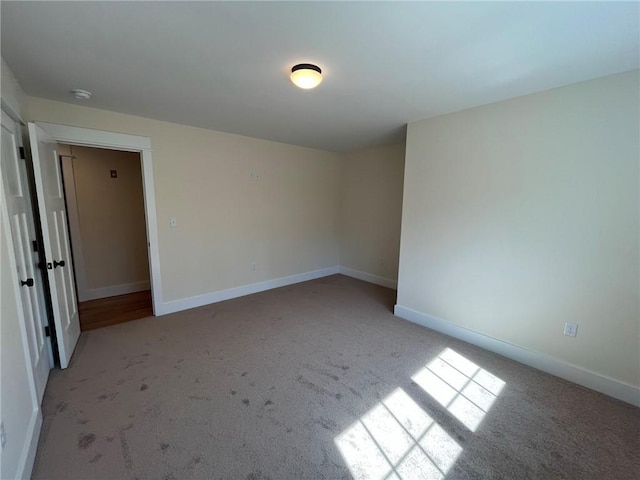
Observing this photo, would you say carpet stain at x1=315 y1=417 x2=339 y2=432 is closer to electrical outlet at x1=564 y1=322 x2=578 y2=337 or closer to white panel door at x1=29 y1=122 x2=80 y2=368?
electrical outlet at x1=564 y1=322 x2=578 y2=337

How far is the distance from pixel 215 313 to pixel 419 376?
8.19ft

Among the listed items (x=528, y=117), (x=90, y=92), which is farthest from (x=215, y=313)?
(x=528, y=117)

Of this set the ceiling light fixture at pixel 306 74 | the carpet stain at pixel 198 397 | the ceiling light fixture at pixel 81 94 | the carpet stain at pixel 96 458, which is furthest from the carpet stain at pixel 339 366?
the ceiling light fixture at pixel 81 94

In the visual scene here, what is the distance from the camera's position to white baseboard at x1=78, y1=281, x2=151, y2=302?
3969 millimetres

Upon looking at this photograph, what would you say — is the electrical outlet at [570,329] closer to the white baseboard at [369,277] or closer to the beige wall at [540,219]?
the beige wall at [540,219]

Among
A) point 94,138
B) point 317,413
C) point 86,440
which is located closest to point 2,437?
point 86,440

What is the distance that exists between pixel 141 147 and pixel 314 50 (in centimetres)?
243

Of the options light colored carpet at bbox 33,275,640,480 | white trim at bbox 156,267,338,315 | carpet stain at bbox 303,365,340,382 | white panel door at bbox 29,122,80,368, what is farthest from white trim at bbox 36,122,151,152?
carpet stain at bbox 303,365,340,382

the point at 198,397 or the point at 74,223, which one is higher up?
the point at 74,223

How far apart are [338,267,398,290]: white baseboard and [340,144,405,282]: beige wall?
0.05 meters

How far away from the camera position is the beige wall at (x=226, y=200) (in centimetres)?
320

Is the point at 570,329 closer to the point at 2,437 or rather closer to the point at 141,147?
the point at 2,437

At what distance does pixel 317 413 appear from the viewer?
73.3 inches

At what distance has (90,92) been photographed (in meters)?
2.29
